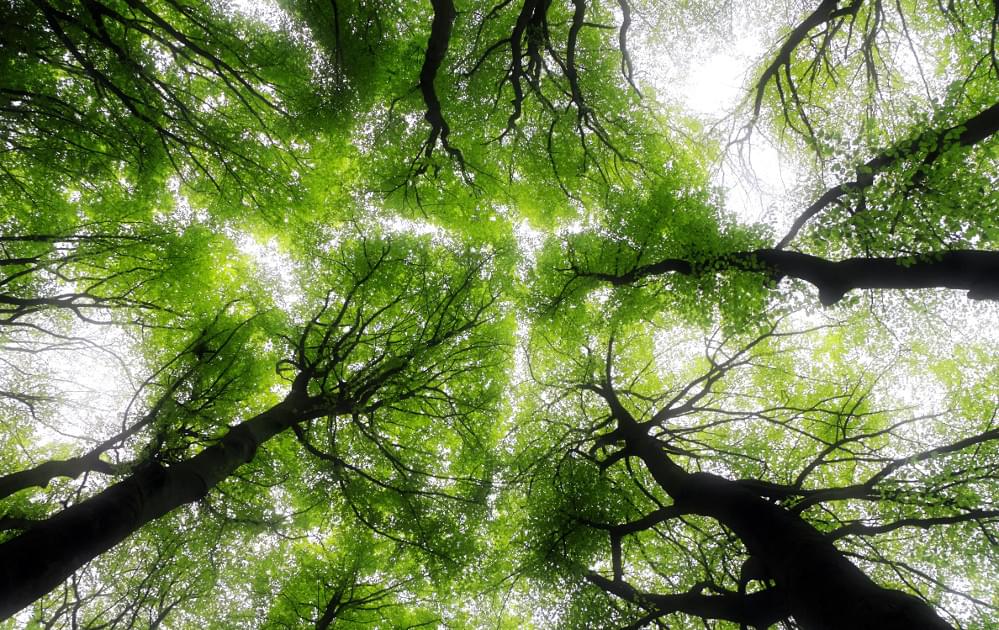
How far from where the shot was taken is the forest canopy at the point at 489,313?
17.0 ft

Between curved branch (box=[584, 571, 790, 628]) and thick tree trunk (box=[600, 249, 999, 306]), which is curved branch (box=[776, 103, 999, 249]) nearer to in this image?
thick tree trunk (box=[600, 249, 999, 306])

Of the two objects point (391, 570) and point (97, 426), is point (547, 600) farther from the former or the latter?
point (97, 426)

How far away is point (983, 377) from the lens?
8.53 m

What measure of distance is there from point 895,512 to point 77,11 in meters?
10.8

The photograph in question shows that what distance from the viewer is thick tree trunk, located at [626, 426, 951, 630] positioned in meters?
3.27

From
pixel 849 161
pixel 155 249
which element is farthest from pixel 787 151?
pixel 155 249

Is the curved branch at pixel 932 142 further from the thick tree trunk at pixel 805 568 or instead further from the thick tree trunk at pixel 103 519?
the thick tree trunk at pixel 103 519

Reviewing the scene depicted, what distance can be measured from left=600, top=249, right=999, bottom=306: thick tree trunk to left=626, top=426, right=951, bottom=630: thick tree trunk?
2.50m

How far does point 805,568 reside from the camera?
4.02 metres

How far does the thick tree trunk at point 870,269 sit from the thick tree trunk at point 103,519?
6097 mm

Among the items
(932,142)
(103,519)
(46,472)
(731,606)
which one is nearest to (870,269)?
(932,142)

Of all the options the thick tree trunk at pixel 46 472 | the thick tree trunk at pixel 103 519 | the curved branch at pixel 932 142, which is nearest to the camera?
the thick tree trunk at pixel 103 519

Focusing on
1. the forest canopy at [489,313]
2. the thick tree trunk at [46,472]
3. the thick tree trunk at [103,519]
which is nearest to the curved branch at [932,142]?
the forest canopy at [489,313]

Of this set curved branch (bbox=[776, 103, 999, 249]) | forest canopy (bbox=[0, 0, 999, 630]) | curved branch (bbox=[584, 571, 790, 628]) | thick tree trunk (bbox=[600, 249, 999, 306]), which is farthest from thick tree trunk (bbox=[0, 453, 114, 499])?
curved branch (bbox=[776, 103, 999, 249])
